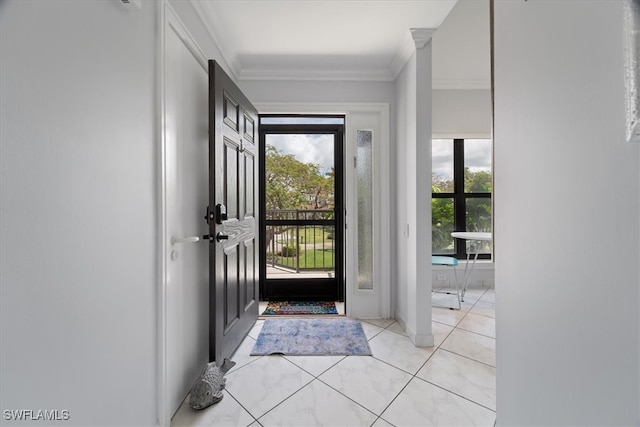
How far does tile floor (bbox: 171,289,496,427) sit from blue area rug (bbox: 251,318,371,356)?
7cm

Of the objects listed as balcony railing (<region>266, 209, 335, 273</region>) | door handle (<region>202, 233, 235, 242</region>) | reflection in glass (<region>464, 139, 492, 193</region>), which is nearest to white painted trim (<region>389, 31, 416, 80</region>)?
balcony railing (<region>266, 209, 335, 273</region>)

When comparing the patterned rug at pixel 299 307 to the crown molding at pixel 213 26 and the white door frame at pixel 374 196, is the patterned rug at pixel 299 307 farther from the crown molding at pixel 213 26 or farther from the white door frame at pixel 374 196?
the crown molding at pixel 213 26

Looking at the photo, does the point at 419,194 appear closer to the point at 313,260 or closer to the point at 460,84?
the point at 313,260

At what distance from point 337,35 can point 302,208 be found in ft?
6.24

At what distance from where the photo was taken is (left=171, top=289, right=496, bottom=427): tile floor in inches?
56.4

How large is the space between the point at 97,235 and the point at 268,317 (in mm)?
2121

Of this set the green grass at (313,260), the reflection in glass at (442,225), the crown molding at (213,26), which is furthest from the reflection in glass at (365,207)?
the reflection in glass at (442,225)

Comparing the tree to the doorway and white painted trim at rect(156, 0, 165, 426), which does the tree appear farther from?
white painted trim at rect(156, 0, 165, 426)

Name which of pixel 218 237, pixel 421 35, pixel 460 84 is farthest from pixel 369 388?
pixel 460 84

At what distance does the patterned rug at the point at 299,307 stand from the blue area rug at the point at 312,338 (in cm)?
27

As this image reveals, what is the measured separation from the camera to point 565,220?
31.1 inches

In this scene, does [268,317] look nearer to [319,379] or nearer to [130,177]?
[319,379]

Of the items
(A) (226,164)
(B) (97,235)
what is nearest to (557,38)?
(B) (97,235)

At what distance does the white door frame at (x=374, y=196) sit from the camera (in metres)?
2.78
